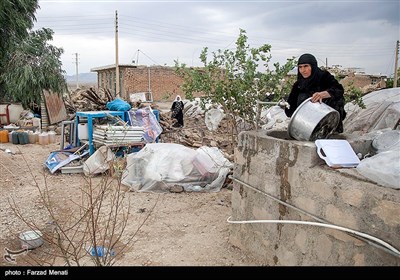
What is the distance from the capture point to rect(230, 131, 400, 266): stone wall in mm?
2039

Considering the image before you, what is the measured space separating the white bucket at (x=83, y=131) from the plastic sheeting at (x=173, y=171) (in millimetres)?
1907

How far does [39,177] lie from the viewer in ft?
21.1

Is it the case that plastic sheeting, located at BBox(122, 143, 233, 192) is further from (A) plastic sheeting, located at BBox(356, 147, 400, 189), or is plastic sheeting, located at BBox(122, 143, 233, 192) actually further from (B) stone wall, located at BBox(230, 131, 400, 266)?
(A) plastic sheeting, located at BBox(356, 147, 400, 189)

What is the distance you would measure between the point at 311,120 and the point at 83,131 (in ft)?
18.8

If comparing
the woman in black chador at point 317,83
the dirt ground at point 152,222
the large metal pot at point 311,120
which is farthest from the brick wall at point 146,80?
the large metal pot at point 311,120

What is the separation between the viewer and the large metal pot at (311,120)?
2.79 meters

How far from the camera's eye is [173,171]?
5.65m

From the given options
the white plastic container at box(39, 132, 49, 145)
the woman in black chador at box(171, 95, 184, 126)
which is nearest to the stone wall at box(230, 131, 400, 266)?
the white plastic container at box(39, 132, 49, 145)

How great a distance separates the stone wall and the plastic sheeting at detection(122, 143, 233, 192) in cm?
207

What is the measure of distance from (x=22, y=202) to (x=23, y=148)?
15.6 ft

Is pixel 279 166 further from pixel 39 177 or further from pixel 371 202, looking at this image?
pixel 39 177

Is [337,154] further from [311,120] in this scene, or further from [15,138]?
[15,138]

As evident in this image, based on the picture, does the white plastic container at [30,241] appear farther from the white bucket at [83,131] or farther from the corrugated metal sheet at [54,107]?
the corrugated metal sheet at [54,107]

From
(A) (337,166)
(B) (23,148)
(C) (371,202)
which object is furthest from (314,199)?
(B) (23,148)
